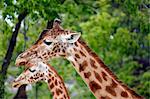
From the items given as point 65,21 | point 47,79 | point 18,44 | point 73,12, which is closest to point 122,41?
point 65,21

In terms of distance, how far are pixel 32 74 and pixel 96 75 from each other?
1275 millimetres

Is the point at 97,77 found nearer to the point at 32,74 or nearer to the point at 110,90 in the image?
the point at 110,90

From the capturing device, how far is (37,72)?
578 centimetres

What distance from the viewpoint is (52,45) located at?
505cm

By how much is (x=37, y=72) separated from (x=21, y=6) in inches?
71.7

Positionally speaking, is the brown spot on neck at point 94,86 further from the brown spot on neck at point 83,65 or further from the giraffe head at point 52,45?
the giraffe head at point 52,45

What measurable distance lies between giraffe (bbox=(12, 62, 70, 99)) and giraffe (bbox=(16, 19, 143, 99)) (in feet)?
2.26

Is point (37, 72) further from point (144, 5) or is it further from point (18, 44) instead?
point (18, 44)

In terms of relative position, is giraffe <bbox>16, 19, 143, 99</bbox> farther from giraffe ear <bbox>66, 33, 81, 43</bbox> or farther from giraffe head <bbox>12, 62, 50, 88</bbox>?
giraffe head <bbox>12, 62, 50, 88</bbox>

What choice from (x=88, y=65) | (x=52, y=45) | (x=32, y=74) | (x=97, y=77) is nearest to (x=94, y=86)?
(x=97, y=77)

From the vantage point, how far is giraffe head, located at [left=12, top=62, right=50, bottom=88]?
223 inches

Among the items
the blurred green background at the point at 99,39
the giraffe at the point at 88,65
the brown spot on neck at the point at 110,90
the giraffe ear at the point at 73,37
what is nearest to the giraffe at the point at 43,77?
the giraffe at the point at 88,65

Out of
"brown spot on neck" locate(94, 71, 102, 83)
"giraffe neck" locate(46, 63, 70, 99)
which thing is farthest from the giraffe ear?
"giraffe neck" locate(46, 63, 70, 99)

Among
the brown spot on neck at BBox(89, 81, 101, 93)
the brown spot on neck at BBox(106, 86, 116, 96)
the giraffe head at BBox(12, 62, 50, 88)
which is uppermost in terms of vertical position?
the giraffe head at BBox(12, 62, 50, 88)
